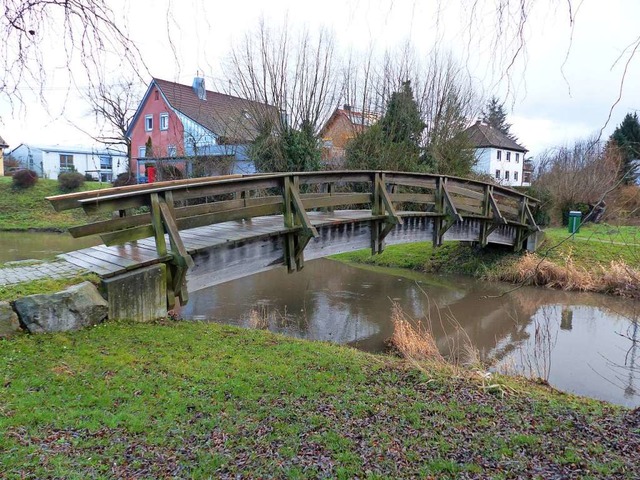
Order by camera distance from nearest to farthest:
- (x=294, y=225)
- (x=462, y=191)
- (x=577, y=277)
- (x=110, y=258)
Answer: (x=110, y=258) < (x=294, y=225) < (x=462, y=191) < (x=577, y=277)

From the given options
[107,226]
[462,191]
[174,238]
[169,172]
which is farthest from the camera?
[169,172]

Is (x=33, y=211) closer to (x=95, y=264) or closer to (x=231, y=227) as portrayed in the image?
(x=231, y=227)

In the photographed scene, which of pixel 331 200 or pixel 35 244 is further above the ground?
pixel 331 200

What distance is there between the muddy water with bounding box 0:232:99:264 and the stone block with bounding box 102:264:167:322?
35.1ft

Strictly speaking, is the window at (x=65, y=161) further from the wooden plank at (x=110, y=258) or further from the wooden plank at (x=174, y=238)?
the wooden plank at (x=174, y=238)

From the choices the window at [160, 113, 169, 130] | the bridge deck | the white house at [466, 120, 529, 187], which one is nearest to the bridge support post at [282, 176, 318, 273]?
the bridge deck

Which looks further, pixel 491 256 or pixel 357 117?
pixel 357 117

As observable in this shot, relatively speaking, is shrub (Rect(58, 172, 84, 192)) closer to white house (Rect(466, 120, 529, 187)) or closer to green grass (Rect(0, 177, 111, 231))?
green grass (Rect(0, 177, 111, 231))

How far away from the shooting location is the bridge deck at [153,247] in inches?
240

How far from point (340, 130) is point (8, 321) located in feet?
63.9

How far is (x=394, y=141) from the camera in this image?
2152 cm

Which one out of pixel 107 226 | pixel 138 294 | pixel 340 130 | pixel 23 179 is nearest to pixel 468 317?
pixel 138 294

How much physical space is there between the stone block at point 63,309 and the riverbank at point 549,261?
33.7 feet

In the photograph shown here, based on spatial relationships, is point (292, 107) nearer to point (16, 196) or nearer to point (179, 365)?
point (179, 365)
